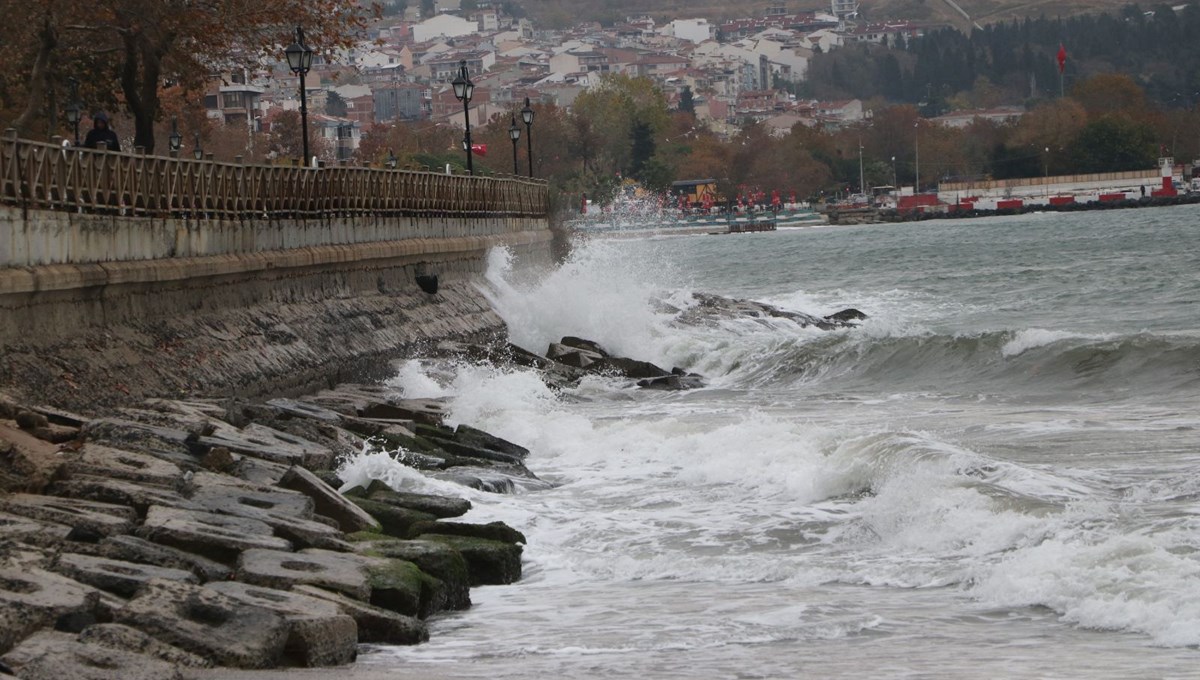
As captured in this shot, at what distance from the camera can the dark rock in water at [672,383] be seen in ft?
83.9

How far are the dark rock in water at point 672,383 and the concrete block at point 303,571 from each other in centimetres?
1530

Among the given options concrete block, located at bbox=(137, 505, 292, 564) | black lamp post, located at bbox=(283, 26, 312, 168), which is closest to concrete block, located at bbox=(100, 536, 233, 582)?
concrete block, located at bbox=(137, 505, 292, 564)

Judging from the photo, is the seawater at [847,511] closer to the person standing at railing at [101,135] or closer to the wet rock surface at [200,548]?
the wet rock surface at [200,548]

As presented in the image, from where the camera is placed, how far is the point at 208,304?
19.3m

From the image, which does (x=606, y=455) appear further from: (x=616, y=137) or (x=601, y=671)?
(x=616, y=137)

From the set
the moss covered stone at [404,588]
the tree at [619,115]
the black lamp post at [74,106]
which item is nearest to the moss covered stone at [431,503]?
the moss covered stone at [404,588]

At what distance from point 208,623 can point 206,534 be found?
1391 millimetres

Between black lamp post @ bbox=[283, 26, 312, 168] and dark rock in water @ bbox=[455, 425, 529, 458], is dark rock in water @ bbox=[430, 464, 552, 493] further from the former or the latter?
black lamp post @ bbox=[283, 26, 312, 168]

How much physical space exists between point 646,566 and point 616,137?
459 ft

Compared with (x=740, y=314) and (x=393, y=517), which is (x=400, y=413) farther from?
(x=740, y=314)

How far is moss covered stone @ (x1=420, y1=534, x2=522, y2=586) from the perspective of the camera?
1167 centimetres

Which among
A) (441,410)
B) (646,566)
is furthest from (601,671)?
(441,410)

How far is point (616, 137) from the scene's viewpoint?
495 feet

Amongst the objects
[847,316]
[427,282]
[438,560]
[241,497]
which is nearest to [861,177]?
[847,316]
